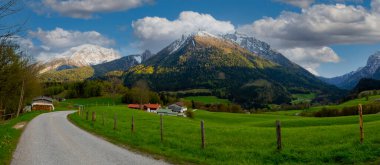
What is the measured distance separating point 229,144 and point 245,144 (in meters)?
1.18

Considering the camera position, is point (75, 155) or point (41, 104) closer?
point (75, 155)

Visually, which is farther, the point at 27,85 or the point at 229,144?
the point at 27,85

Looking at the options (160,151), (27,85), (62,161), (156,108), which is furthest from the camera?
(156,108)

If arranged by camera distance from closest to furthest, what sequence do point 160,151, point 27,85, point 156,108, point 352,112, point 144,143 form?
point 160,151 → point 144,143 → point 27,85 → point 352,112 → point 156,108

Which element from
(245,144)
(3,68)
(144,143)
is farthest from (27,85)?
(245,144)

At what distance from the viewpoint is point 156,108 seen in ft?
628

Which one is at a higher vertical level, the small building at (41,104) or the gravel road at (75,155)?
the small building at (41,104)

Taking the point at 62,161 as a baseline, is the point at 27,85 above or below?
above

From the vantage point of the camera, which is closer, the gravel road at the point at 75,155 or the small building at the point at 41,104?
the gravel road at the point at 75,155

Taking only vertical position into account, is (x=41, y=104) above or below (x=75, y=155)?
above

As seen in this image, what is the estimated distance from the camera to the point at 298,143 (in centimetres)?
2648

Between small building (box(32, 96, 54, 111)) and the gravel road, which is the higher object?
small building (box(32, 96, 54, 111))

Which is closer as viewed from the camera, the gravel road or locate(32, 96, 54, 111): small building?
the gravel road

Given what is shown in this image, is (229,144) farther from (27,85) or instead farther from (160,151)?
(27,85)
